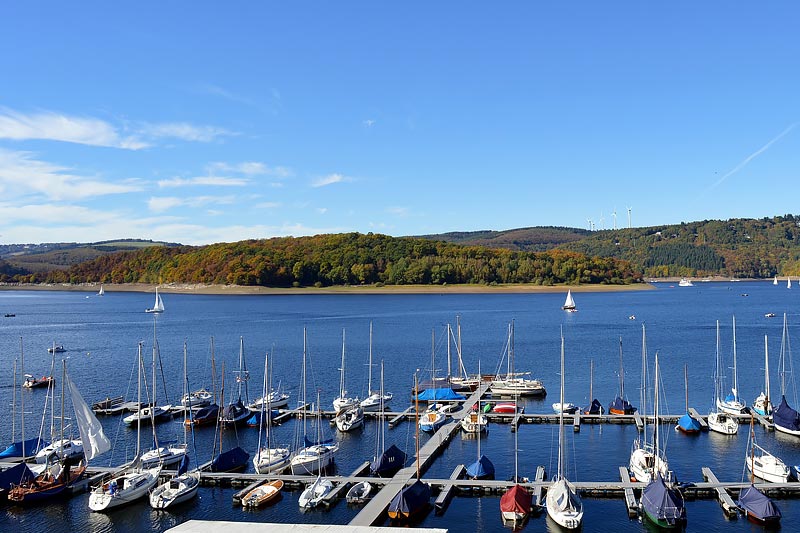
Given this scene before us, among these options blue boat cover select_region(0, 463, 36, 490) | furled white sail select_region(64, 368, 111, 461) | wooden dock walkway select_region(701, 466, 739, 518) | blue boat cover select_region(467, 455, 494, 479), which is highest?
furled white sail select_region(64, 368, 111, 461)

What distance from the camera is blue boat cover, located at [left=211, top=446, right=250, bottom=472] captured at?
38281mm

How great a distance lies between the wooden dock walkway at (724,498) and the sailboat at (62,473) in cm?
3075

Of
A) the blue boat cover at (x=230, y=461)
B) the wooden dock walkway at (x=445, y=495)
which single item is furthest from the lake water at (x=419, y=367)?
the blue boat cover at (x=230, y=461)

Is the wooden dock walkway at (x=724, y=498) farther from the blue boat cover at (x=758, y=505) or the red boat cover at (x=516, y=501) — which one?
the red boat cover at (x=516, y=501)

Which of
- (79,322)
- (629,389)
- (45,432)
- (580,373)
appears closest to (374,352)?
(580,373)

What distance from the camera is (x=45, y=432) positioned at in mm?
49406

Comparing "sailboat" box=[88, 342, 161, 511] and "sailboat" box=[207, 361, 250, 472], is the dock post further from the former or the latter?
"sailboat" box=[88, 342, 161, 511]

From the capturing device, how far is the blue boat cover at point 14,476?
3456cm

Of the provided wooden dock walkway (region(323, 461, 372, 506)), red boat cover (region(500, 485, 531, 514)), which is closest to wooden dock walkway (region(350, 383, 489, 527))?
wooden dock walkway (region(323, 461, 372, 506))

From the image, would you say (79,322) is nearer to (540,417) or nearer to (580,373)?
(580,373)

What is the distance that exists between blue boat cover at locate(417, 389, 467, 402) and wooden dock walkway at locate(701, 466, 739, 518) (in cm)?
2441

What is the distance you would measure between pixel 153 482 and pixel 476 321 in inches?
4117

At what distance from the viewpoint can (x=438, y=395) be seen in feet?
190

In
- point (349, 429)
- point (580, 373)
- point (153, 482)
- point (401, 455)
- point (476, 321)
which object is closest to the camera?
point (153, 482)
